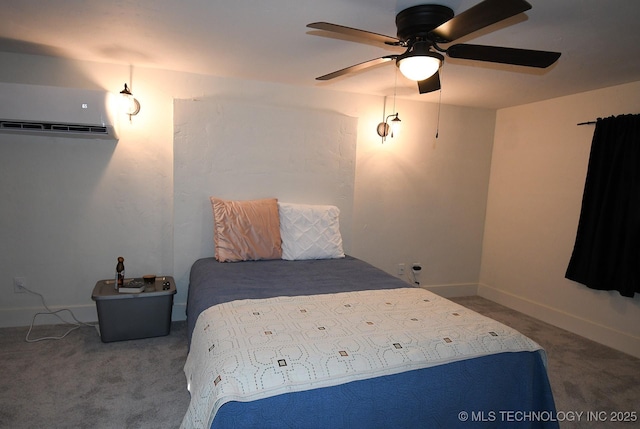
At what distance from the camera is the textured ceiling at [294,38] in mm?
1828

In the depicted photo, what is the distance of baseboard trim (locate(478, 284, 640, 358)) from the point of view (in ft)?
9.57

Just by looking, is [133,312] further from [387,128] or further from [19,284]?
[387,128]

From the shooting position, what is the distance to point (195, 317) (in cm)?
196

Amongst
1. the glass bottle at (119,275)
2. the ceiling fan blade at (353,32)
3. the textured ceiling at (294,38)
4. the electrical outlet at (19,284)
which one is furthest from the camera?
the electrical outlet at (19,284)

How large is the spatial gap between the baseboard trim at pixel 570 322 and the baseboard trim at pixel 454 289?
143mm

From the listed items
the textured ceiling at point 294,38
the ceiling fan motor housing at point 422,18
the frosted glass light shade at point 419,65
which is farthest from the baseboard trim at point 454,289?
the ceiling fan motor housing at point 422,18

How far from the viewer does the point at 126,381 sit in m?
2.20

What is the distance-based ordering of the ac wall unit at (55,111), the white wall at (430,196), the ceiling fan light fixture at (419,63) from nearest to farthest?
the ceiling fan light fixture at (419,63)
the ac wall unit at (55,111)
the white wall at (430,196)

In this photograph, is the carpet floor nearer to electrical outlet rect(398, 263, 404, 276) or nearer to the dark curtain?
the dark curtain

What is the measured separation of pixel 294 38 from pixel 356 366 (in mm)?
1936

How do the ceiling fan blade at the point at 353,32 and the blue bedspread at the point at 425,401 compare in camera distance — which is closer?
the blue bedspread at the point at 425,401

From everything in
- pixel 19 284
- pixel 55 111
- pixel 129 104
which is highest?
pixel 129 104

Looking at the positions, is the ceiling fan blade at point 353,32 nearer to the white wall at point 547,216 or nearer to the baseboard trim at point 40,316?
the white wall at point 547,216

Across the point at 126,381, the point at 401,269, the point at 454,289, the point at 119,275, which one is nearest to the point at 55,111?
the point at 119,275
